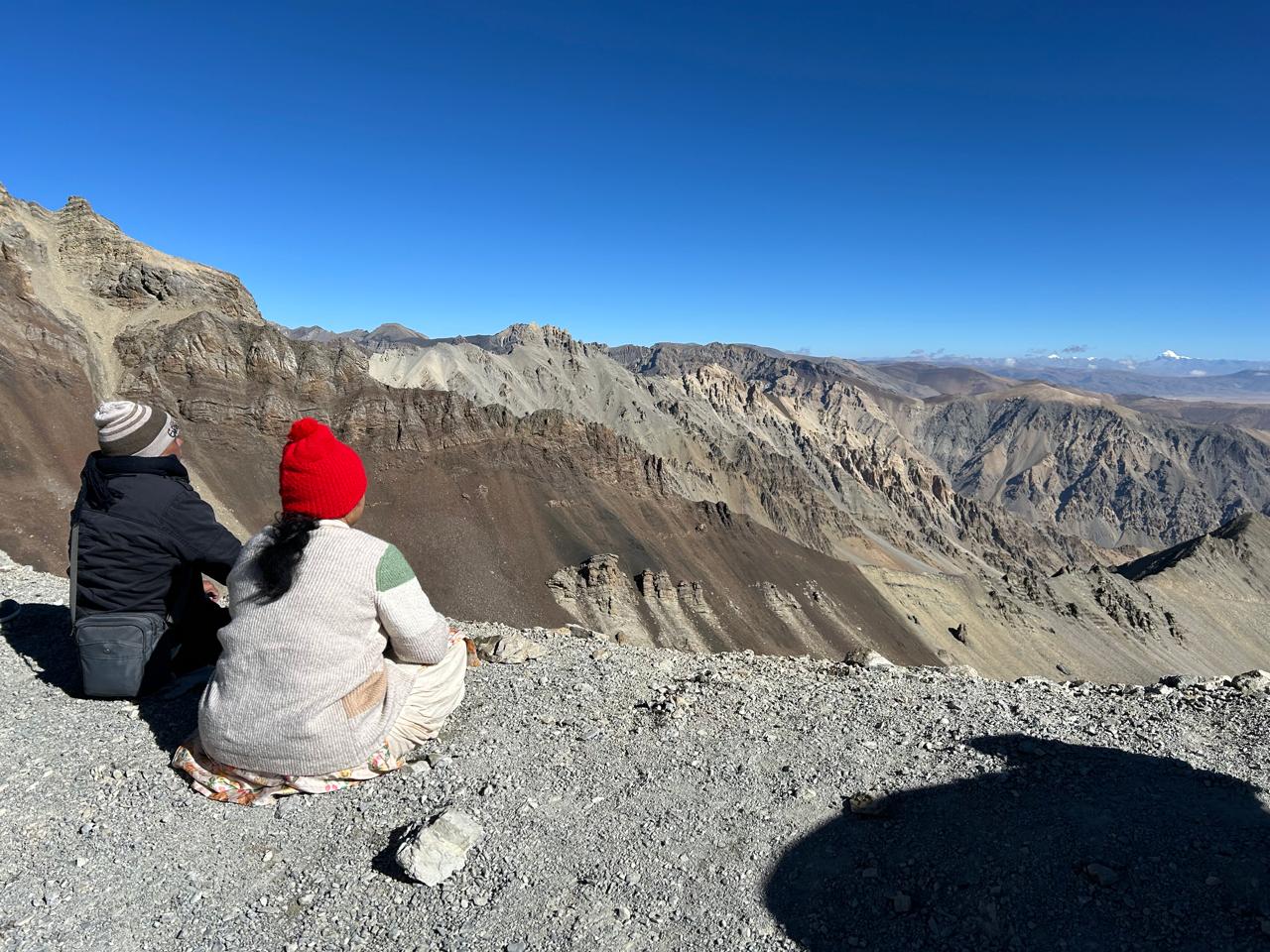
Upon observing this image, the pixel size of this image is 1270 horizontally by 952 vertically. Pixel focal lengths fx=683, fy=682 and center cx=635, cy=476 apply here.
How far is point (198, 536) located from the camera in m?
5.35

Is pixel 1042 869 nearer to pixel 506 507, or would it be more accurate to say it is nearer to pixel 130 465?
pixel 130 465

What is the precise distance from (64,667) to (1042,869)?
26.4 ft

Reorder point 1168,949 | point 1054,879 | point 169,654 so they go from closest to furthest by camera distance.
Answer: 1. point 1168,949
2. point 1054,879
3. point 169,654

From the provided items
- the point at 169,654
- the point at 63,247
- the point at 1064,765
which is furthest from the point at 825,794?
the point at 63,247

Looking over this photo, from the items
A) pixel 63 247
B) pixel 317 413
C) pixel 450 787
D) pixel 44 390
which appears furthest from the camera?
pixel 317 413

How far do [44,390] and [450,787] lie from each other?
1632 inches

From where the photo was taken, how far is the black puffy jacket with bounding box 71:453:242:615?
5.12 metres

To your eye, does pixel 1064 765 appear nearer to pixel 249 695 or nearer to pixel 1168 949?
pixel 1168 949

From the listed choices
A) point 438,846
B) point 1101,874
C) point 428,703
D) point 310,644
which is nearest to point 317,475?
point 310,644

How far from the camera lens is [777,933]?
372 centimetres

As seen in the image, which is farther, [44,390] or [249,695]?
[44,390]

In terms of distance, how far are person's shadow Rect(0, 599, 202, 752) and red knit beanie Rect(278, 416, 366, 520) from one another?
251 centimetres

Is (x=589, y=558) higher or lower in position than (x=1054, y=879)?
lower

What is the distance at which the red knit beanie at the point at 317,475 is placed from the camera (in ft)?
13.3
